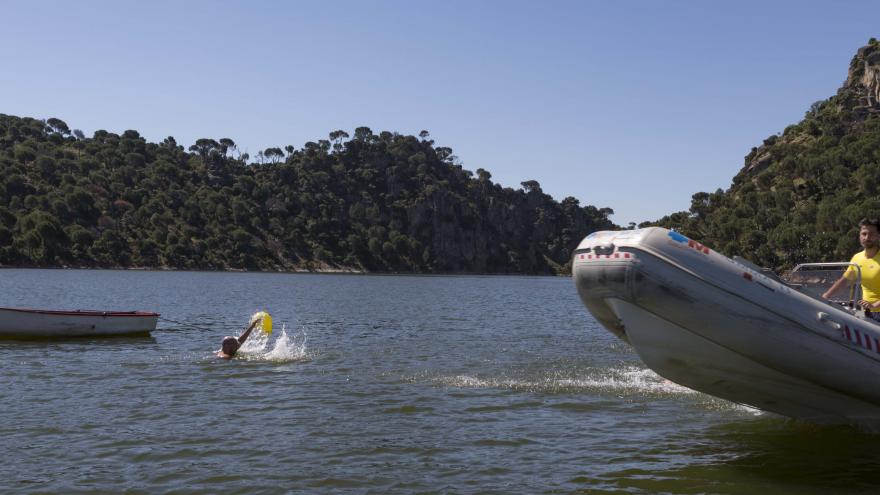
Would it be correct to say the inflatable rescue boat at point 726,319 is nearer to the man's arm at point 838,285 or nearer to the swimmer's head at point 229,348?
the man's arm at point 838,285

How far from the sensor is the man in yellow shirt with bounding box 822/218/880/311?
9969mm

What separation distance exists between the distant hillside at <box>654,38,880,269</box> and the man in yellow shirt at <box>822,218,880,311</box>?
8558cm

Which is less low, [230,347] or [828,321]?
[828,321]

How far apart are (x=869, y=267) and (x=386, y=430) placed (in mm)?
7608

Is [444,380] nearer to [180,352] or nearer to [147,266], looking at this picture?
[180,352]

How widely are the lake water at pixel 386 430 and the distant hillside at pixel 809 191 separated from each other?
84150 mm

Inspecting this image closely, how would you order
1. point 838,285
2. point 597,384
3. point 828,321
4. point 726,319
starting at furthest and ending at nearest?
point 597,384
point 838,285
point 828,321
point 726,319

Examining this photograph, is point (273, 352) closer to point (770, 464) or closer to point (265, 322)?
point (265, 322)

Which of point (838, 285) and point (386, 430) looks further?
point (386, 430)

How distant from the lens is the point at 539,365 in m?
19.3

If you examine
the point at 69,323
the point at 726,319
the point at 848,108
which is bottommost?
the point at 69,323

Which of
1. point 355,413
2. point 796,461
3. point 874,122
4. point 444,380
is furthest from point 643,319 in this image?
point 874,122

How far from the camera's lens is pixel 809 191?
111438mm

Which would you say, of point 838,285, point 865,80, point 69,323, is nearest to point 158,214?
point 69,323
